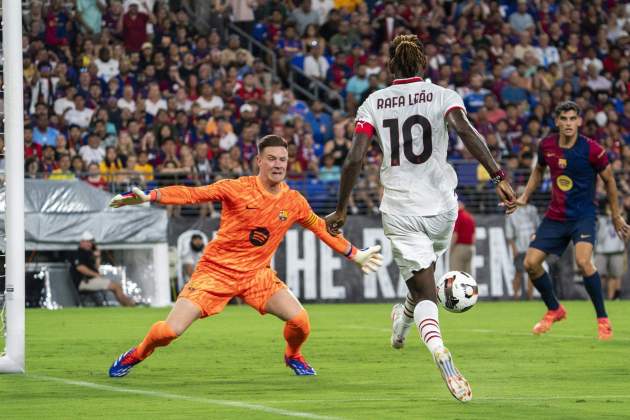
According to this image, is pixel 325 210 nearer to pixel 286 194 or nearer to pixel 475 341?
pixel 475 341

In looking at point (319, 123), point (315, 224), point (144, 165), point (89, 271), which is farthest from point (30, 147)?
point (315, 224)

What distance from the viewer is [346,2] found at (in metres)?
30.2

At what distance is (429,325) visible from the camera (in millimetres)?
8164

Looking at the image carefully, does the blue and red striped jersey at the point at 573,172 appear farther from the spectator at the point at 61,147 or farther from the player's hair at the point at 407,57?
the spectator at the point at 61,147

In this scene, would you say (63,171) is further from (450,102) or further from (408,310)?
(450,102)

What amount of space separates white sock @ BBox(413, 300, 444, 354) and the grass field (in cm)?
34

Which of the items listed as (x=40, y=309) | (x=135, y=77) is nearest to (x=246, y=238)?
(x=40, y=309)

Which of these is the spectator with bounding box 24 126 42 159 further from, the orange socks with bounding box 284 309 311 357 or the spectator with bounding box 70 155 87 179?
the orange socks with bounding box 284 309 311 357

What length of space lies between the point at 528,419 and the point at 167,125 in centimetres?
1765

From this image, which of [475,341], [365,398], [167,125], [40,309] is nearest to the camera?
[365,398]

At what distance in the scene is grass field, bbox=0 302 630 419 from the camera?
296 inches

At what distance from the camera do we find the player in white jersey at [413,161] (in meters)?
8.50

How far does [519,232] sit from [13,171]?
16274 mm

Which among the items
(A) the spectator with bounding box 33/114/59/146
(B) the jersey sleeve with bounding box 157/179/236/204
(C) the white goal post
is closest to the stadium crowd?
(A) the spectator with bounding box 33/114/59/146
